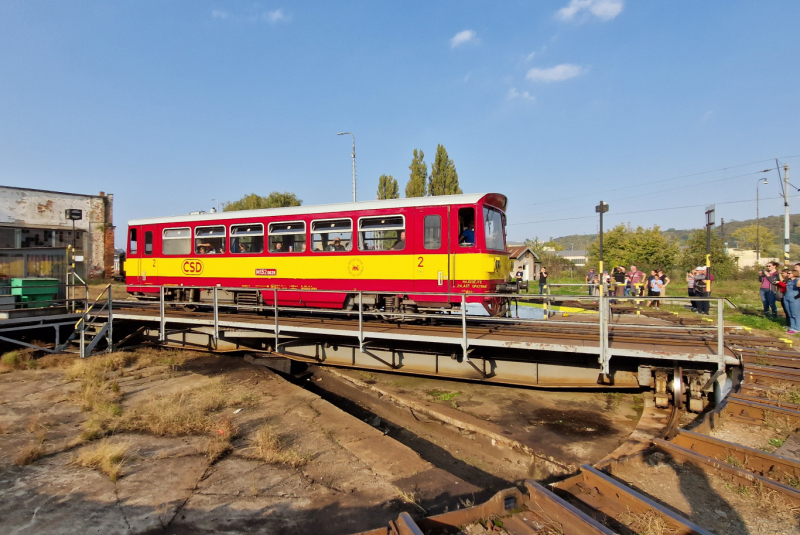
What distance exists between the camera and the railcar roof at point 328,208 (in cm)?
989

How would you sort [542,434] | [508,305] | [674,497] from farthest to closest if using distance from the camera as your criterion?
1. [508,305]
2. [542,434]
3. [674,497]

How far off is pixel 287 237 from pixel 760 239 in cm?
7296

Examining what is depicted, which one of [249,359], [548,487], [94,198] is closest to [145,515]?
[548,487]

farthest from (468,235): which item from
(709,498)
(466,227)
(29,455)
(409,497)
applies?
(29,455)

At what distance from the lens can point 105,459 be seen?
5.41 m

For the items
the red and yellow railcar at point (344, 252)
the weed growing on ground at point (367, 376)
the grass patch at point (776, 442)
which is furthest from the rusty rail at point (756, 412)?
the weed growing on ground at point (367, 376)

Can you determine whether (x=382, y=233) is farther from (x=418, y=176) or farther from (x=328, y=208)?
(x=418, y=176)

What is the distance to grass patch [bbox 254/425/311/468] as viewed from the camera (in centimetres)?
561

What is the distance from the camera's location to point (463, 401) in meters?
8.26

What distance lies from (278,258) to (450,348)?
581 cm

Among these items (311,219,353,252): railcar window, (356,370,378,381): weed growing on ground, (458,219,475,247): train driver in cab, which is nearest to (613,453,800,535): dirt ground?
(458,219,475,247): train driver in cab

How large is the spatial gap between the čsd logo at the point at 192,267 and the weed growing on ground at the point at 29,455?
7.84 meters

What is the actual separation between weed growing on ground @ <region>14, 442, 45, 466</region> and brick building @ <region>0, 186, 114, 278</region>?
76.3 ft

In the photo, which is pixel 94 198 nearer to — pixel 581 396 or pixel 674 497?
pixel 581 396
